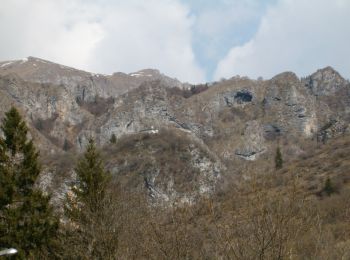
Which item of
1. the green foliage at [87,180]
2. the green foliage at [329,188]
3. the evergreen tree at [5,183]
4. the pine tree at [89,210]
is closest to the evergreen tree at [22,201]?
the evergreen tree at [5,183]

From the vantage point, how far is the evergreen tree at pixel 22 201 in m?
29.8

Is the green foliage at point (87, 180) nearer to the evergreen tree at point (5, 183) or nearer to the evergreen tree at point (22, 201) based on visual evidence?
the evergreen tree at point (22, 201)

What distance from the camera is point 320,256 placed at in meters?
22.1

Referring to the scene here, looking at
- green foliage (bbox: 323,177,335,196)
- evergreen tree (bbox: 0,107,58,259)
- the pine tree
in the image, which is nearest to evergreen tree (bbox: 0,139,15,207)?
evergreen tree (bbox: 0,107,58,259)

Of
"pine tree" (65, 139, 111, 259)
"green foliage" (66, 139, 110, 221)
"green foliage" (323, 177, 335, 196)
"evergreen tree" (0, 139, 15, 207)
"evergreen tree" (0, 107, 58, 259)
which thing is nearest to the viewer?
"pine tree" (65, 139, 111, 259)

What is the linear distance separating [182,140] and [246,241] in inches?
6604

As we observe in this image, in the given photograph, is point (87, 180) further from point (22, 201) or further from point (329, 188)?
point (329, 188)

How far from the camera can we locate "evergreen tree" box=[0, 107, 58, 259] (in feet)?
97.9

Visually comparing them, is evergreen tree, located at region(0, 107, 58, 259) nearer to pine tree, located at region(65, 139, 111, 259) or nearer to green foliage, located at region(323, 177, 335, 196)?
pine tree, located at region(65, 139, 111, 259)

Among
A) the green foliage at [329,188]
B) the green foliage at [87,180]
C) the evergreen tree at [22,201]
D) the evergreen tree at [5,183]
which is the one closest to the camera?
the evergreen tree at [22,201]

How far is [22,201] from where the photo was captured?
103ft

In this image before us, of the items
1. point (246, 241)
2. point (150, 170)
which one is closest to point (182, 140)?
point (150, 170)

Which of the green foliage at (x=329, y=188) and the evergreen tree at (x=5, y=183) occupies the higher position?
the evergreen tree at (x=5, y=183)

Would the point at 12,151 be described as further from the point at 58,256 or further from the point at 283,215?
the point at 283,215
